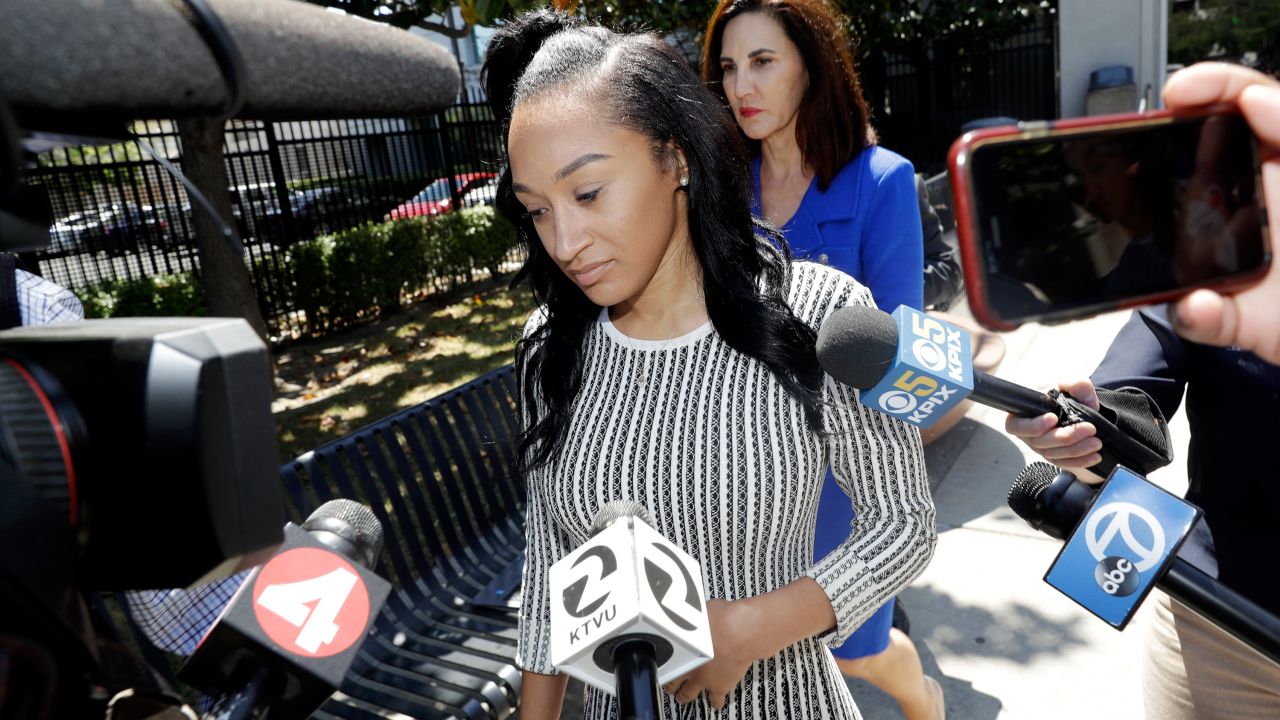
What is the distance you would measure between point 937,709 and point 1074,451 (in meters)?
1.65

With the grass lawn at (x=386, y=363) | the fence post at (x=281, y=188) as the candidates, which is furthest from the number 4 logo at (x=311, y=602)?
the fence post at (x=281, y=188)

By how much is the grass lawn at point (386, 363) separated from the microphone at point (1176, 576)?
4614 millimetres

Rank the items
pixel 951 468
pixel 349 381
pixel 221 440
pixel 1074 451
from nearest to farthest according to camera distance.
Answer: pixel 221 440 < pixel 1074 451 < pixel 951 468 < pixel 349 381

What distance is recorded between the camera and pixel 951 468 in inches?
189

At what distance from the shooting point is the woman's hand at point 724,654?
1.42 meters

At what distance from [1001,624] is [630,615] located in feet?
9.90

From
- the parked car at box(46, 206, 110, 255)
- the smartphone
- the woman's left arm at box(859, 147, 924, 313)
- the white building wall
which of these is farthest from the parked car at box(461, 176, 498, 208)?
the smartphone

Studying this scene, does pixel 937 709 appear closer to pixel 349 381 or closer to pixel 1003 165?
pixel 1003 165

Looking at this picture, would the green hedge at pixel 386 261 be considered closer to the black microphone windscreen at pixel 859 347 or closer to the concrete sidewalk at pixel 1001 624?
the concrete sidewalk at pixel 1001 624

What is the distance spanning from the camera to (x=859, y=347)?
1428 mm

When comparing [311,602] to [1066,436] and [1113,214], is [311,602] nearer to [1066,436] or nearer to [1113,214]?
[1113,214]

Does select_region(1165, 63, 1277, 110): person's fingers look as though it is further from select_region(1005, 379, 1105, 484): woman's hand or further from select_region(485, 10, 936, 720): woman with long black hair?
select_region(485, 10, 936, 720): woman with long black hair

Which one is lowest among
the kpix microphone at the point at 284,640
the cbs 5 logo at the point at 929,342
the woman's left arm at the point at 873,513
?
the woman's left arm at the point at 873,513

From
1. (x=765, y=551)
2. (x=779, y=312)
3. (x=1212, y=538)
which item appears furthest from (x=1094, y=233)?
(x=1212, y=538)
